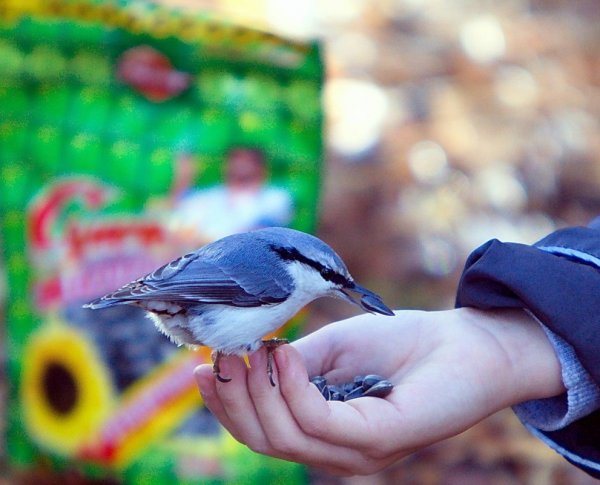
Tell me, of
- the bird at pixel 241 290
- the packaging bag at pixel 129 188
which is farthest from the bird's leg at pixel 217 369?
the packaging bag at pixel 129 188

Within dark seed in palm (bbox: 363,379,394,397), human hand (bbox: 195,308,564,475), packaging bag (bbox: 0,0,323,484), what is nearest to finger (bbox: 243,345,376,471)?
human hand (bbox: 195,308,564,475)

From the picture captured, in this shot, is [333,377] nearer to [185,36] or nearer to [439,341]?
[439,341]

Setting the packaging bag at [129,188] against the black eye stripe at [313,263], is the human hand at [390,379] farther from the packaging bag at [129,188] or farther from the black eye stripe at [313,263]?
the packaging bag at [129,188]

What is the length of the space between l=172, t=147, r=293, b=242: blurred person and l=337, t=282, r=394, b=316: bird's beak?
914mm

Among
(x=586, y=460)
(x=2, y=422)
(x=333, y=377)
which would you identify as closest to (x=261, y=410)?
(x=333, y=377)

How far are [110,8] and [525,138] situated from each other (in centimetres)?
221

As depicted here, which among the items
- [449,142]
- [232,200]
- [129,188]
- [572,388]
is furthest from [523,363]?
[449,142]

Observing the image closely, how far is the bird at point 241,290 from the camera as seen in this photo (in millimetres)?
1746

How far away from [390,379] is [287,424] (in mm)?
284

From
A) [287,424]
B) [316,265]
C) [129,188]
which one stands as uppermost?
[316,265]

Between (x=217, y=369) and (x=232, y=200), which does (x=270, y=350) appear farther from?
(x=232, y=200)

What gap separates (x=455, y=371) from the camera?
1.75m

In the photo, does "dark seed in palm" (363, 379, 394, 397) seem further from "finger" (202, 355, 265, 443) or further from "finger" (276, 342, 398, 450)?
"finger" (202, 355, 265, 443)

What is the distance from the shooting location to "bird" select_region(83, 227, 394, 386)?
5.73 feet
